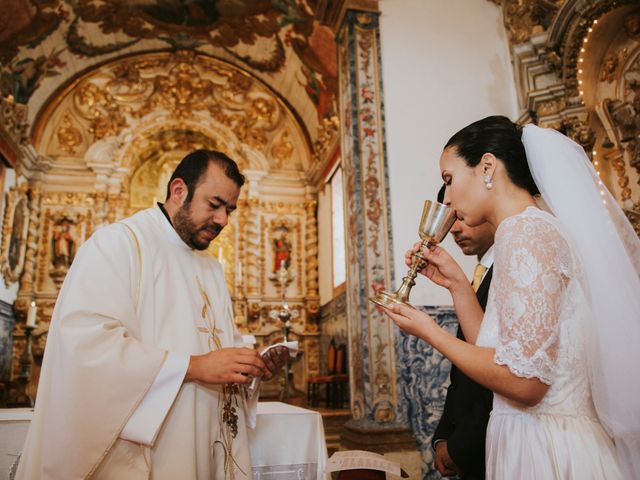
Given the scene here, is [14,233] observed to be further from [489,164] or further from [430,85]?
[489,164]

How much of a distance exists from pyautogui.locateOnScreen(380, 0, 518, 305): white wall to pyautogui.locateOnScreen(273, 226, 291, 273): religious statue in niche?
6.22 metres

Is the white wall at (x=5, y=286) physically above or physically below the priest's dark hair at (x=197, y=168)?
above

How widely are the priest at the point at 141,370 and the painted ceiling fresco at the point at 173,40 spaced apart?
7.38m

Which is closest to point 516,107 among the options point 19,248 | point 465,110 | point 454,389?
point 465,110

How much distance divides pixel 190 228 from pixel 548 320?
1.71 metres

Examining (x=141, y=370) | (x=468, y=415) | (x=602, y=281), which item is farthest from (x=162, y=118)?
(x=602, y=281)

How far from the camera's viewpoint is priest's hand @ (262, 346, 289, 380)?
234cm

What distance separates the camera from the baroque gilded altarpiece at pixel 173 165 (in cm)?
1073

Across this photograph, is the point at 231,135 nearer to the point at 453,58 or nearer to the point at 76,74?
the point at 76,74

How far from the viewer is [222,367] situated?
209cm

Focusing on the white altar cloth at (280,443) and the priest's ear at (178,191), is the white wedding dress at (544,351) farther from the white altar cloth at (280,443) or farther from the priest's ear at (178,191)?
the priest's ear at (178,191)

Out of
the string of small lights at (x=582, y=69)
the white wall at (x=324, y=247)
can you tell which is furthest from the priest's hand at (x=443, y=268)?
the white wall at (x=324, y=247)

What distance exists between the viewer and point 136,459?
202cm

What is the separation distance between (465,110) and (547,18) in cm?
120
